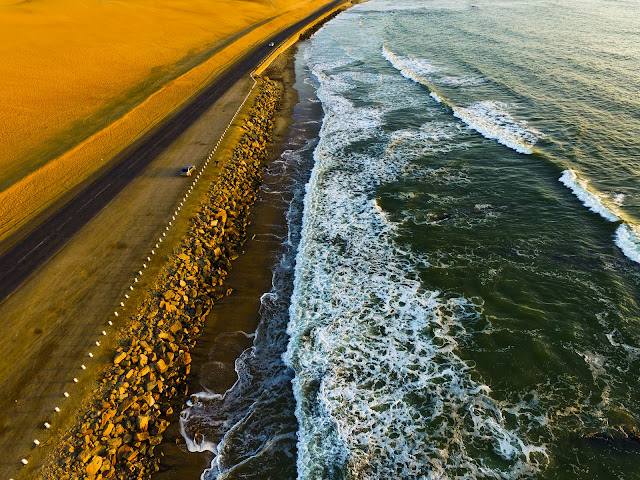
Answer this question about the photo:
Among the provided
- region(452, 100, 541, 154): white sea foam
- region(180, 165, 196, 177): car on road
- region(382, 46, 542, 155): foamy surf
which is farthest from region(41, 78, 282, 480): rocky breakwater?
region(382, 46, 542, 155): foamy surf

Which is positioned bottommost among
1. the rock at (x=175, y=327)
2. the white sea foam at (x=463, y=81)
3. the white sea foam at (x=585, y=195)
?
the rock at (x=175, y=327)

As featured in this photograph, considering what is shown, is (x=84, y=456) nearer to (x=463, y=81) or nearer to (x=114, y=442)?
(x=114, y=442)

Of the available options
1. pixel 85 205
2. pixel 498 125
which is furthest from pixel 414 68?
pixel 85 205

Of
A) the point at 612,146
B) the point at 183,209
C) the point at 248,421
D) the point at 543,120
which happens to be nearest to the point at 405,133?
the point at 543,120

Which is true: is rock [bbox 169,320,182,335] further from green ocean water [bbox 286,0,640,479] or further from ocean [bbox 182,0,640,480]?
green ocean water [bbox 286,0,640,479]

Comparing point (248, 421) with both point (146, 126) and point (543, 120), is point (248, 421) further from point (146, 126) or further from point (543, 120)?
point (543, 120)

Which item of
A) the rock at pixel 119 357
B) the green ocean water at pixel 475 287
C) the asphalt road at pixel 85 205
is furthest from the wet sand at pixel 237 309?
the asphalt road at pixel 85 205

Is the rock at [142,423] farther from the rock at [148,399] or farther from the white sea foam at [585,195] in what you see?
the white sea foam at [585,195]
